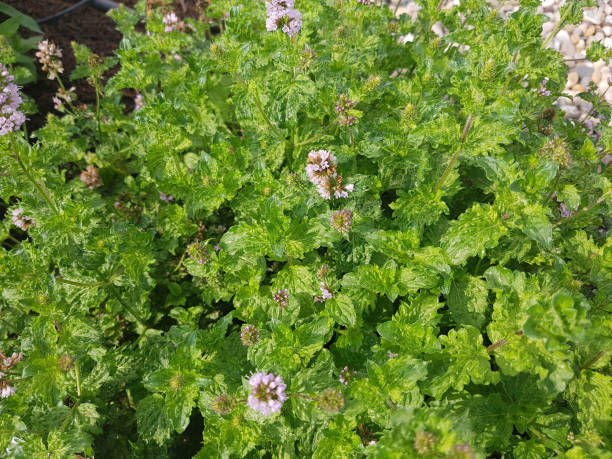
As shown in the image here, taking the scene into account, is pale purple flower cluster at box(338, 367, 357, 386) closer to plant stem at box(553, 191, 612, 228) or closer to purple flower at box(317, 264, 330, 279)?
purple flower at box(317, 264, 330, 279)

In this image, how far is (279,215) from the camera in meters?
2.39

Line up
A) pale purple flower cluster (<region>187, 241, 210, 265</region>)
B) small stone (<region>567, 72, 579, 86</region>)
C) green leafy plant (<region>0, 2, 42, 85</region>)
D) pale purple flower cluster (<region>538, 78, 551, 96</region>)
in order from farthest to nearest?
small stone (<region>567, 72, 579, 86</region>), green leafy plant (<region>0, 2, 42, 85</region>), pale purple flower cluster (<region>538, 78, 551, 96</region>), pale purple flower cluster (<region>187, 241, 210, 265</region>)

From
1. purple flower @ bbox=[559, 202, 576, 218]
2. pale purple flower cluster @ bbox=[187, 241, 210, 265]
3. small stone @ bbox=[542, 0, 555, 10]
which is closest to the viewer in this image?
pale purple flower cluster @ bbox=[187, 241, 210, 265]

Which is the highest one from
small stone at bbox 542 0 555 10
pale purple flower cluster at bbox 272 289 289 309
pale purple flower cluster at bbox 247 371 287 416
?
small stone at bbox 542 0 555 10

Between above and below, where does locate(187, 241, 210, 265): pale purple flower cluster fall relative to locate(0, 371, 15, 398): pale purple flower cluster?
above

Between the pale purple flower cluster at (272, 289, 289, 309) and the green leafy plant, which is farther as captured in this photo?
the green leafy plant

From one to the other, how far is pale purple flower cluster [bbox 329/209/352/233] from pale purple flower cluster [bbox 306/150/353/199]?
0.45ft

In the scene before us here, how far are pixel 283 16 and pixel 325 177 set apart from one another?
1.25 meters

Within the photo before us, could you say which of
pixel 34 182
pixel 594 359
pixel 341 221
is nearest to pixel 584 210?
pixel 594 359

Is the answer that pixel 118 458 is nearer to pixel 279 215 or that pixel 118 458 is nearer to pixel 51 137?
pixel 279 215

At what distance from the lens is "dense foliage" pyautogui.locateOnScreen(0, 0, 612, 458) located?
2.14 m

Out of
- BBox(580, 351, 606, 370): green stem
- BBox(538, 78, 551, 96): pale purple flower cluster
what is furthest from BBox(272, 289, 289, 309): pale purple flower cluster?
BBox(538, 78, 551, 96): pale purple flower cluster

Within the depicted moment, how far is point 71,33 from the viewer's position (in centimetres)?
640

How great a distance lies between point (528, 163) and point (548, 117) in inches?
53.9
